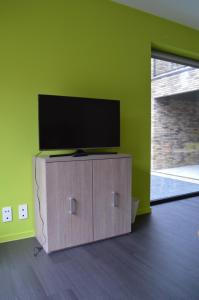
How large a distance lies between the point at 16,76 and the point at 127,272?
1988 mm

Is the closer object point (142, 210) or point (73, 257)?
point (73, 257)

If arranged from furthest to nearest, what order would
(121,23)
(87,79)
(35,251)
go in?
(121,23) → (87,79) → (35,251)

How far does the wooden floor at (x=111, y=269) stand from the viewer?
152cm

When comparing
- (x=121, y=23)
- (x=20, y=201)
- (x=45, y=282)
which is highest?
(x=121, y=23)

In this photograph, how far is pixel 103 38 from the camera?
2697 mm

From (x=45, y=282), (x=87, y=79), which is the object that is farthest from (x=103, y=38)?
(x=45, y=282)

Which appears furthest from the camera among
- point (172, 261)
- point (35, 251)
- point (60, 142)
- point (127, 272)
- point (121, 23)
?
point (121, 23)

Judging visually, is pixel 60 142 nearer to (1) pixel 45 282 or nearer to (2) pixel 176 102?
(1) pixel 45 282

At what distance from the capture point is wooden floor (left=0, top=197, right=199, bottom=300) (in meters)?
1.52

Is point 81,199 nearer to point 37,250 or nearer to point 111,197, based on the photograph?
point 111,197

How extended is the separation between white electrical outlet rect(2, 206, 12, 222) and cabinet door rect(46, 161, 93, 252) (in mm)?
510

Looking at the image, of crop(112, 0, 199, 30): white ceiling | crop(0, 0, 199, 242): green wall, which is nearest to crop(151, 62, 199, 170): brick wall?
crop(0, 0, 199, 242): green wall

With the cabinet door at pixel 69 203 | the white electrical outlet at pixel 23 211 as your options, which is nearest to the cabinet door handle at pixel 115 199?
the cabinet door at pixel 69 203

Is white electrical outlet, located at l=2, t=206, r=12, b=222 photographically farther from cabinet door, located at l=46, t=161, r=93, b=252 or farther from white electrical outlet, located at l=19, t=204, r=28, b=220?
cabinet door, located at l=46, t=161, r=93, b=252
